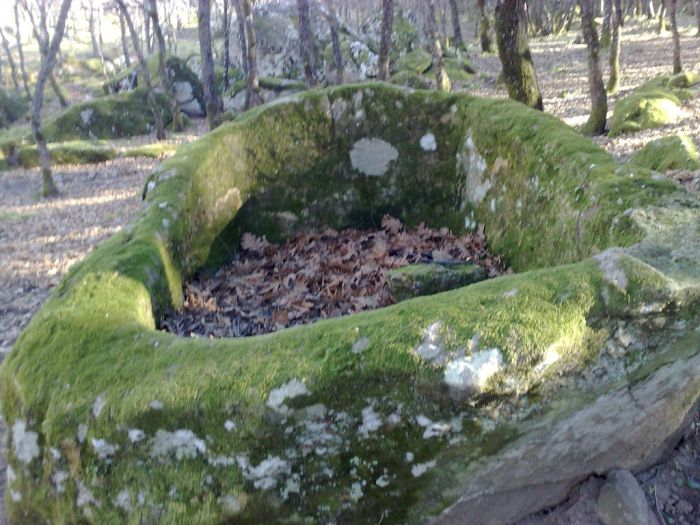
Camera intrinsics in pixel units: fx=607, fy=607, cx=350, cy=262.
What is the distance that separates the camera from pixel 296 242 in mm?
6520

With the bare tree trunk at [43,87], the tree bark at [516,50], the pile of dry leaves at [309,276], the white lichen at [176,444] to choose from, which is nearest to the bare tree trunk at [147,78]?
the bare tree trunk at [43,87]

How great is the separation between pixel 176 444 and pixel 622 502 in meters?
2.31

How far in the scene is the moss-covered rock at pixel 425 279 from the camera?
4763mm

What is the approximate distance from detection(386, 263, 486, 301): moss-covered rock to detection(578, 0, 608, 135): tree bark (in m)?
7.25

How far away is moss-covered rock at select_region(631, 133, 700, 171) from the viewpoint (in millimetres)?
6734

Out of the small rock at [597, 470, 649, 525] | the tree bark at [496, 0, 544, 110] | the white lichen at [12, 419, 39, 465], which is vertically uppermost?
the tree bark at [496, 0, 544, 110]

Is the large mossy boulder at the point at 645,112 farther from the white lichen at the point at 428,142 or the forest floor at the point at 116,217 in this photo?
the white lichen at the point at 428,142

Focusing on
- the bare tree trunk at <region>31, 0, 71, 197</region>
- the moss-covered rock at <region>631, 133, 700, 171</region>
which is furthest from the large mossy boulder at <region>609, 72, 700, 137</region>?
the bare tree trunk at <region>31, 0, 71, 197</region>

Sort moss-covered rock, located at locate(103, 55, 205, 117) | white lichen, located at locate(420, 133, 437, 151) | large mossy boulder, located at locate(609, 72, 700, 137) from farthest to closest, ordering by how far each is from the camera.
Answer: moss-covered rock, located at locate(103, 55, 205, 117) → large mossy boulder, located at locate(609, 72, 700, 137) → white lichen, located at locate(420, 133, 437, 151)

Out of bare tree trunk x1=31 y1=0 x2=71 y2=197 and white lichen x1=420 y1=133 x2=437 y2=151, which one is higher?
bare tree trunk x1=31 y1=0 x2=71 y2=197

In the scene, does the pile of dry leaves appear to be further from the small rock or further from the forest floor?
the small rock

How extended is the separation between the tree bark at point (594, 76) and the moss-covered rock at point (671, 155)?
350cm

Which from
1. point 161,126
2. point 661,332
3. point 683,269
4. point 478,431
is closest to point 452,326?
point 478,431

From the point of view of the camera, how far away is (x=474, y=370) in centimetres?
253
